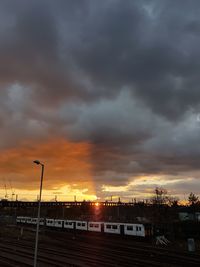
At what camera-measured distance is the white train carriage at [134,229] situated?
69.6 meters

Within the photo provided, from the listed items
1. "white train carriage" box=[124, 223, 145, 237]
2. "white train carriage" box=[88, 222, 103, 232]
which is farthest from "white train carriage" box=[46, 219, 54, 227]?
"white train carriage" box=[124, 223, 145, 237]

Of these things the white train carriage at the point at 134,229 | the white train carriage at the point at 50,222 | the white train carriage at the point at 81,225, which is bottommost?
the white train carriage at the point at 134,229

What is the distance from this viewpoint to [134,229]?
234 feet

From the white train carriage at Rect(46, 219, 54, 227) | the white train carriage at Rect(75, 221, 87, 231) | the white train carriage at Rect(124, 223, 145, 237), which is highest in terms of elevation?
the white train carriage at Rect(46, 219, 54, 227)

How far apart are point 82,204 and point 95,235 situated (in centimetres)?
10637

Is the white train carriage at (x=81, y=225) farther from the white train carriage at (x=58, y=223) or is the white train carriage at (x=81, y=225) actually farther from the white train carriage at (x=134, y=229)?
the white train carriage at (x=134, y=229)

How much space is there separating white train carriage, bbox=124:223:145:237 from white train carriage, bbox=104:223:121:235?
2.20 metres

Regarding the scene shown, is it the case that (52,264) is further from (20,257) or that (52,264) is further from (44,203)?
(44,203)

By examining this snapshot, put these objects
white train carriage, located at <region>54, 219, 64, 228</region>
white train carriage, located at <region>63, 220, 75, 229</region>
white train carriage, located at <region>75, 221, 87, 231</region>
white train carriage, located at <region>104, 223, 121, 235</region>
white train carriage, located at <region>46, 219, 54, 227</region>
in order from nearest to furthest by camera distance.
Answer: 1. white train carriage, located at <region>104, 223, 121, 235</region>
2. white train carriage, located at <region>75, 221, 87, 231</region>
3. white train carriage, located at <region>63, 220, 75, 229</region>
4. white train carriage, located at <region>54, 219, 64, 228</region>
5. white train carriage, located at <region>46, 219, 54, 227</region>

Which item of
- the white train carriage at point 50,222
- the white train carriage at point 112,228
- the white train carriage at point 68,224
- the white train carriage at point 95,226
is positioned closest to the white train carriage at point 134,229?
the white train carriage at point 112,228

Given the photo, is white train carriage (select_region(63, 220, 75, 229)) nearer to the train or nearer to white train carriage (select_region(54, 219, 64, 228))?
the train

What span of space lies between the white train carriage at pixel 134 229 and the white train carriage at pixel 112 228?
220cm

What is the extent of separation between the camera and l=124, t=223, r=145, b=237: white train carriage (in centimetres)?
6956

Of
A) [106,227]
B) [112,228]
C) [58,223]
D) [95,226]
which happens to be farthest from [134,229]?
[58,223]
